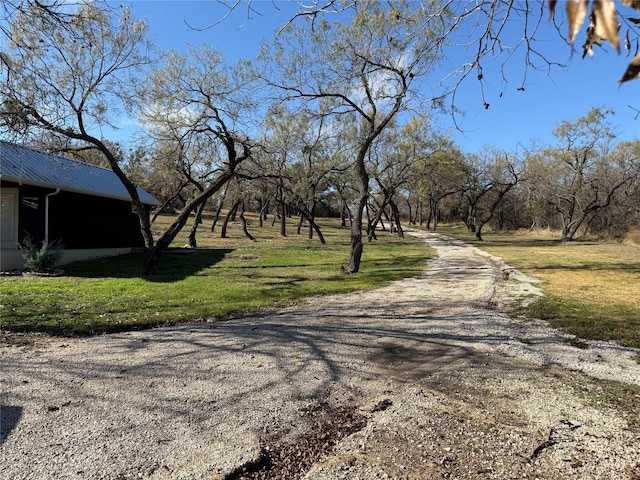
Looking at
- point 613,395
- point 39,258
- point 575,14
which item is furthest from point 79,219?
point 575,14

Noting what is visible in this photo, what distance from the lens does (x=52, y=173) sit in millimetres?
14031

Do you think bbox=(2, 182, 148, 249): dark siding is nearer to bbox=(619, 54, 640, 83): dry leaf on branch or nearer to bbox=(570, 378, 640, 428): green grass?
bbox=(570, 378, 640, 428): green grass

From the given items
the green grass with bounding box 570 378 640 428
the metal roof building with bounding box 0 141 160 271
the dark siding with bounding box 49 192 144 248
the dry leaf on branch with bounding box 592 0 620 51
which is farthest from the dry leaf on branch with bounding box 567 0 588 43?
the dark siding with bounding box 49 192 144 248

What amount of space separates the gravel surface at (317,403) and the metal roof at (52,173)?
8.07m

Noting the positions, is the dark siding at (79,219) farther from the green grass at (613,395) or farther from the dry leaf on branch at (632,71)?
the dry leaf on branch at (632,71)

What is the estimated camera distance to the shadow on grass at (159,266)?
12367 millimetres

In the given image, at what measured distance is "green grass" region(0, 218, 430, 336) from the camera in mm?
6887

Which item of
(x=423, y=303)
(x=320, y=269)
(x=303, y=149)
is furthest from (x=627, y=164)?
(x=423, y=303)

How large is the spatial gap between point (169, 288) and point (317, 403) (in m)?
7.55

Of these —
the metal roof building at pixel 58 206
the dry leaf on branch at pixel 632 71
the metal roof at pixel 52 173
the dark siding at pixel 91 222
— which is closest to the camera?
the dry leaf on branch at pixel 632 71

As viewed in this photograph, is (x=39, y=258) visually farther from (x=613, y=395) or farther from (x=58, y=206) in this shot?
(x=613, y=395)

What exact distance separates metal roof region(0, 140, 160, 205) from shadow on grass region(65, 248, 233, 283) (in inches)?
101

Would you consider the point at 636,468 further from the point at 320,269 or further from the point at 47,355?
the point at 320,269

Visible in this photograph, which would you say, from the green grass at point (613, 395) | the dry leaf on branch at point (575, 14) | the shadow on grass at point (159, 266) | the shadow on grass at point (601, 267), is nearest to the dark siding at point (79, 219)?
the shadow on grass at point (159, 266)
